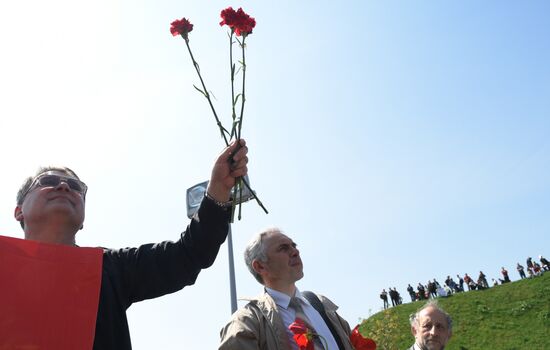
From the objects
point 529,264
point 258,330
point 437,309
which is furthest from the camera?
point 529,264

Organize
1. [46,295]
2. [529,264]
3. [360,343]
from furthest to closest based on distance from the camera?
[529,264]
[360,343]
[46,295]

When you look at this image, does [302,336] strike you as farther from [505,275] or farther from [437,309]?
[505,275]

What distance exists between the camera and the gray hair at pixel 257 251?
3977 mm

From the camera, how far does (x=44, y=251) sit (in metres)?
2.23

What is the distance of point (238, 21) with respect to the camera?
2.74 metres

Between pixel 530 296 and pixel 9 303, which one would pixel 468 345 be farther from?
pixel 9 303

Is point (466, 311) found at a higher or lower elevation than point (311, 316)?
higher

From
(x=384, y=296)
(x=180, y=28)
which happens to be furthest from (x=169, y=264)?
(x=384, y=296)

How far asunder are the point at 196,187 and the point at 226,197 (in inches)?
438

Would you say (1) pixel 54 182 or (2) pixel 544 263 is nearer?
(1) pixel 54 182

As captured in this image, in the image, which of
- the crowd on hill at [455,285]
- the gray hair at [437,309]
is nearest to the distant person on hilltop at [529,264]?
the crowd on hill at [455,285]

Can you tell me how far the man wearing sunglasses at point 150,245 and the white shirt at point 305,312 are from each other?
3.98 feet

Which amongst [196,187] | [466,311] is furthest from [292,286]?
[466,311]

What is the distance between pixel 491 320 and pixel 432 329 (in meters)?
27.4
